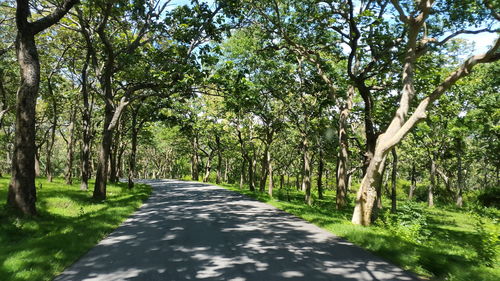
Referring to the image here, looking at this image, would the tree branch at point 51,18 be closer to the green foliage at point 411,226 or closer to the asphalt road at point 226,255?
the asphalt road at point 226,255

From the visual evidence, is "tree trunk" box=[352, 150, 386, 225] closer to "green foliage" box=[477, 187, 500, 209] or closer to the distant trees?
the distant trees

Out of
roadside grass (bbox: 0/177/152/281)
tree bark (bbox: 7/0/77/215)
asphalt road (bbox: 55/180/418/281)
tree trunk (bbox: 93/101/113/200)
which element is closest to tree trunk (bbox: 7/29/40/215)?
tree bark (bbox: 7/0/77/215)

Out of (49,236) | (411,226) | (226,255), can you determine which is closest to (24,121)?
(49,236)

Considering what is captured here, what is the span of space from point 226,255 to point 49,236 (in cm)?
456

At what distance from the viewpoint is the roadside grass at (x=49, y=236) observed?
18.2 feet

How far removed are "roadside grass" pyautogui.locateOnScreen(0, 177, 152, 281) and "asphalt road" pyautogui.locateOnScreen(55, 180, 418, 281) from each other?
33 centimetres

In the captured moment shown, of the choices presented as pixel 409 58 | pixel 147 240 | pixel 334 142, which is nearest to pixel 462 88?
pixel 334 142

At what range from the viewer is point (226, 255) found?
6.47 m

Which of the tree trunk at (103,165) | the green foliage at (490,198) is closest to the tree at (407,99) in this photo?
the tree trunk at (103,165)

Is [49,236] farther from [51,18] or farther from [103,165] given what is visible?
[103,165]

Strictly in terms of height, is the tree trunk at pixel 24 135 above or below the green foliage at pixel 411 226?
above

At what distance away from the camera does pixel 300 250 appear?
6906 mm

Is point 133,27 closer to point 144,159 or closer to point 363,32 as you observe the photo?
point 363,32

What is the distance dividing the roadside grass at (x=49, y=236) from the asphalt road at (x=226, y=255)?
1.07ft
